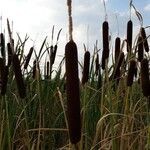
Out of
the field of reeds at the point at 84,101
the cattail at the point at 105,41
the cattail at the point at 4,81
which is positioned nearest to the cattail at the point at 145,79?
the field of reeds at the point at 84,101

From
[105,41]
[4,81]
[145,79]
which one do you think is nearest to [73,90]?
[145,79]

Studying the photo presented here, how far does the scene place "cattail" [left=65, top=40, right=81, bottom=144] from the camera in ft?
5.56

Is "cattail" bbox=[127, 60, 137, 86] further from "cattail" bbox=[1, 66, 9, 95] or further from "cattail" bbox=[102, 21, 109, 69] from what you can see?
"cattail" bbox=[1, 66, 9, 95]

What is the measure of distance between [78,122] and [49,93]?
8.26 feet

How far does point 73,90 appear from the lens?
177cm

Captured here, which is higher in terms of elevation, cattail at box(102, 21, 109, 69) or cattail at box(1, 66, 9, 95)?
cattail at box(102, 21, 109, 69)

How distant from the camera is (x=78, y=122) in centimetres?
181

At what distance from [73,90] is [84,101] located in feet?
3.08

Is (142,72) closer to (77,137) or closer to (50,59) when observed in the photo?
(77,137)

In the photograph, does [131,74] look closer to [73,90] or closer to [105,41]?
[105,41]

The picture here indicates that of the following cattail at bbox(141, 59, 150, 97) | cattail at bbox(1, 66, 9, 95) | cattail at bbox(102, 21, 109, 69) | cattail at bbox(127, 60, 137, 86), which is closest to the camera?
cattail at bbox(141, 59, 150, 97)

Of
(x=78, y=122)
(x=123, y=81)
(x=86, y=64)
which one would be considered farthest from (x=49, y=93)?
(x=78, y=122)

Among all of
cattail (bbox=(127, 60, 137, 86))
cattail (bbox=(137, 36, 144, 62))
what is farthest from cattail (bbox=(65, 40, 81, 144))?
cattail (bbox=(137, 36, 144, 62))

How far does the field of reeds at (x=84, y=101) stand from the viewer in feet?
6.04
